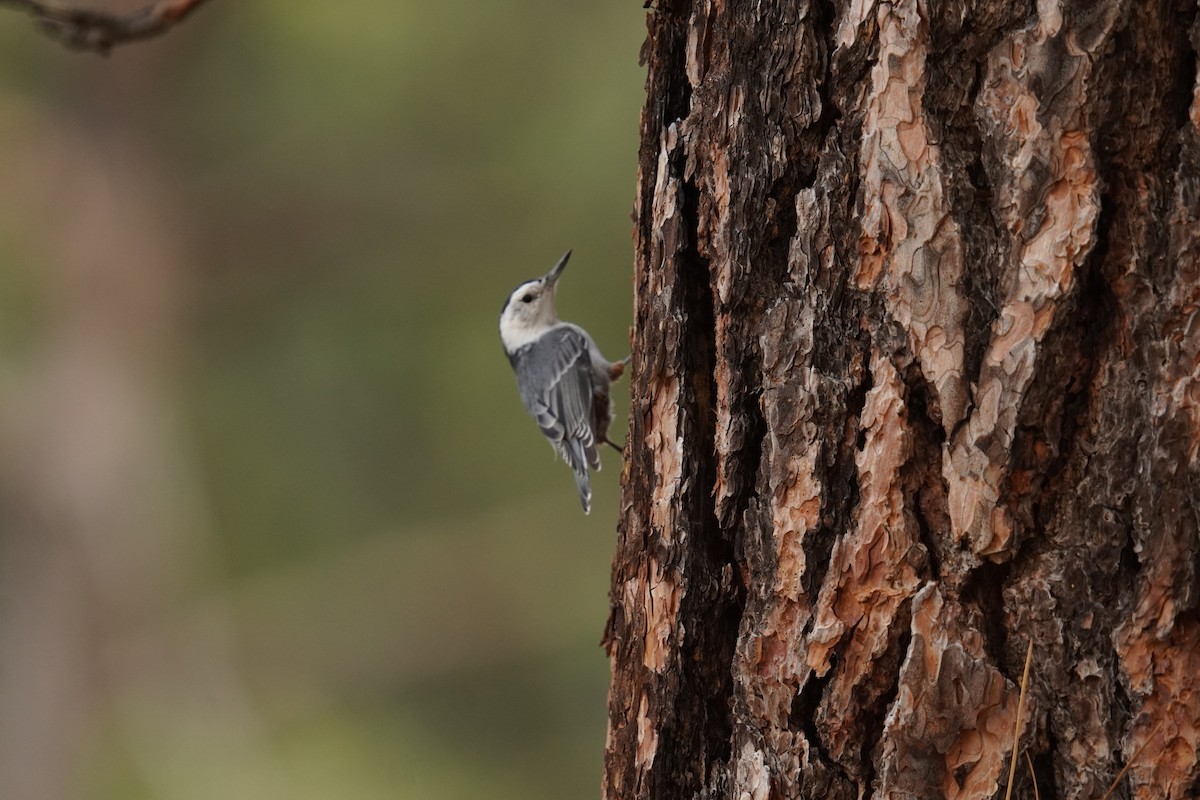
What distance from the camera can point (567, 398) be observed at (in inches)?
131

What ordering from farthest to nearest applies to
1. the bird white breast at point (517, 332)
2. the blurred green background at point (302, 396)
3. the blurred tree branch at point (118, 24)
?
the blurred green background at point (302, 396), the bird white breast at point (517, 332), the blurred tree branch at point (118, 24)

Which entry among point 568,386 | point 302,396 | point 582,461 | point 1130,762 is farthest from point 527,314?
point 1130,762

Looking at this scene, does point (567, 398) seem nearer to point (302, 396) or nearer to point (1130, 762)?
point (1130, 762)

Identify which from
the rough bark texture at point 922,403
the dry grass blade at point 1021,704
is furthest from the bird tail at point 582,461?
the dry grass blade at point 1021,704

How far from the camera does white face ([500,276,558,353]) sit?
11.7 ft

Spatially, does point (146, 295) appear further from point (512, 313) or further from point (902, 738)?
point (902, 738)

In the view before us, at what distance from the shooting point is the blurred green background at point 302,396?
16.7 feet

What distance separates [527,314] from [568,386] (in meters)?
0.43

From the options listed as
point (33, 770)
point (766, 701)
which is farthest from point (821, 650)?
point (33, 770)

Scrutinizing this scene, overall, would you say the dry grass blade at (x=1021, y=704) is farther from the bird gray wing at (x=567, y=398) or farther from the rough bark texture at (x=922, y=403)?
the bird gray wing at (x=567, y=398)

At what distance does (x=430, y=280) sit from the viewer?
18.4 feet

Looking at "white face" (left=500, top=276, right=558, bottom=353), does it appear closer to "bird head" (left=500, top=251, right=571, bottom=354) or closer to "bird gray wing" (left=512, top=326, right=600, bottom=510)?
"bird head" (left=500, top=251, right=571, bottom=354)

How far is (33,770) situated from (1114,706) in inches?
210

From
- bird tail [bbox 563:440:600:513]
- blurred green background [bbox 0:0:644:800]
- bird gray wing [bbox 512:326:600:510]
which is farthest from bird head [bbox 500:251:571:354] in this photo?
blurred green background [bbox 0:0:644:800]
